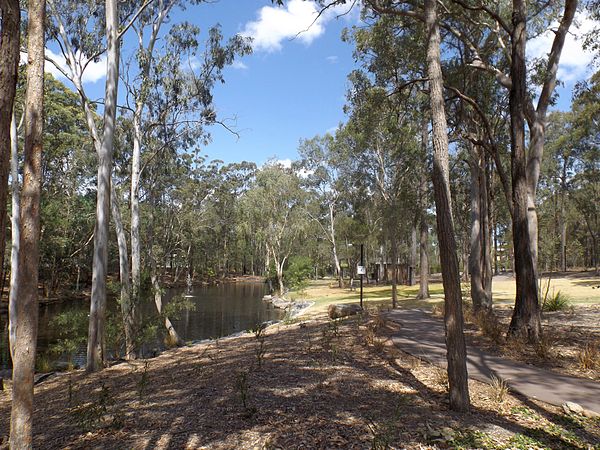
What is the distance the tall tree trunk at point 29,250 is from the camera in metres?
3.22

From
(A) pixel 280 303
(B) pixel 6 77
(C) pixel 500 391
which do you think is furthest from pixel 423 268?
(B) pixel 6 77

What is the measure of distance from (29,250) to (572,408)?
5.62 meters

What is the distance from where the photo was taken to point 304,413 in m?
4.37

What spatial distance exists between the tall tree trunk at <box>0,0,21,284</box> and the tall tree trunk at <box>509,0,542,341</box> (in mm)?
8294

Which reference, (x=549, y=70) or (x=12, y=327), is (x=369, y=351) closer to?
(x=549, y=70)

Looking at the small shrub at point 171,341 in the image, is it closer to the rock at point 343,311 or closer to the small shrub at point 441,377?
the rock at point 343,311

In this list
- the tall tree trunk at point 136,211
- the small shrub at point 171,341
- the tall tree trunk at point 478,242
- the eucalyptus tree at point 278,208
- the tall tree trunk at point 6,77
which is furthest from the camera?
the eucalyptus tree at point 278,208

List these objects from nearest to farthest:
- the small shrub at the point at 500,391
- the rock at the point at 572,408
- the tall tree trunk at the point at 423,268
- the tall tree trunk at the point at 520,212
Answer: the rock at the point at 572,408 < the small shrub at the point at 500,391 < the tall tree trunk at the point at 520,212 < the tall tree trunk at the point at 423,268

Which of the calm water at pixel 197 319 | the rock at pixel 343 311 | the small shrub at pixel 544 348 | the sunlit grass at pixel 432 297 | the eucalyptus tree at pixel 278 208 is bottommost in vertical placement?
the calm water at pixel 197 319

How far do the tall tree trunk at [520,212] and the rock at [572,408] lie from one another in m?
3.34

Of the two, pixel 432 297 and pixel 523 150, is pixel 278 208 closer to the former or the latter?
pixel 432 297

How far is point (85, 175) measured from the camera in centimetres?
2831

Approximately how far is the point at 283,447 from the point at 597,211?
39.5 metres

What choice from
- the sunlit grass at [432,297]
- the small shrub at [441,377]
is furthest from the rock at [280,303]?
the small shrub at [441,377]
